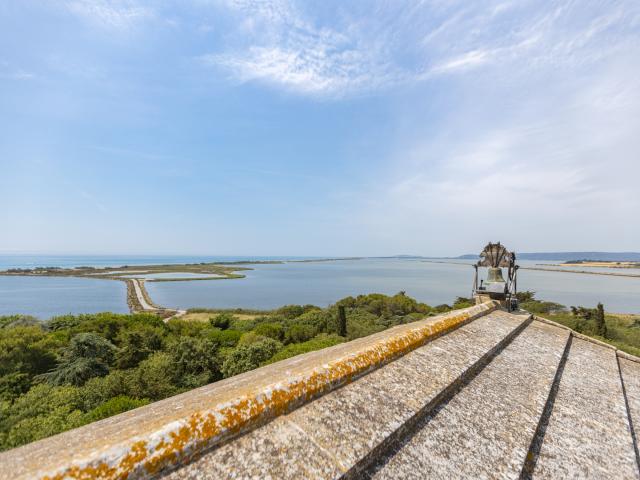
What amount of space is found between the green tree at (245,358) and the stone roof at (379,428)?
14310mm

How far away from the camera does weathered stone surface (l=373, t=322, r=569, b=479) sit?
6.90ft

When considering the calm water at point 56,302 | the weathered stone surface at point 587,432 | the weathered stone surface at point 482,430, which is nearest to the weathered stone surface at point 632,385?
the weathered stone surface at point 587,432

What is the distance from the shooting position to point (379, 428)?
2260 millimetres

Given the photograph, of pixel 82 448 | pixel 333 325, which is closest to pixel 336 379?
pixel 82 448

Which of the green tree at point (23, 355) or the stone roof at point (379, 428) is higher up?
the stone roof at point (379, 428)

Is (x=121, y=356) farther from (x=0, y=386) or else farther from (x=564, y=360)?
(x=564, y=360)

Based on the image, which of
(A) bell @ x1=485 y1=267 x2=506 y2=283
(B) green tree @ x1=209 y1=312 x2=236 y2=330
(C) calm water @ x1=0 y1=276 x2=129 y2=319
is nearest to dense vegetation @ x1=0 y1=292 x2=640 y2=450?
(B) green tree @ x1=209 y1=312 x2=236 y2=330

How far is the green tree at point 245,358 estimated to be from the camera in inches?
642

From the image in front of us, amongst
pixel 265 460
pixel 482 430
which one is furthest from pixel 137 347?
pixel 482 430

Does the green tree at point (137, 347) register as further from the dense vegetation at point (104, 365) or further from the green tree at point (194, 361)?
the green tree at point (194, 361)

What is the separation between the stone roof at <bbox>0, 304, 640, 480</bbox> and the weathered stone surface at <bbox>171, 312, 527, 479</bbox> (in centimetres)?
1

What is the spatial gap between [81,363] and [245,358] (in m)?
8.83

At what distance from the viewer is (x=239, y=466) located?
5.66 ft

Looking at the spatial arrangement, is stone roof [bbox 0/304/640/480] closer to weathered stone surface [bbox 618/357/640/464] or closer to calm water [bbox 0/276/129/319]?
weathered stone surface [bbox 618/357/640/464]
